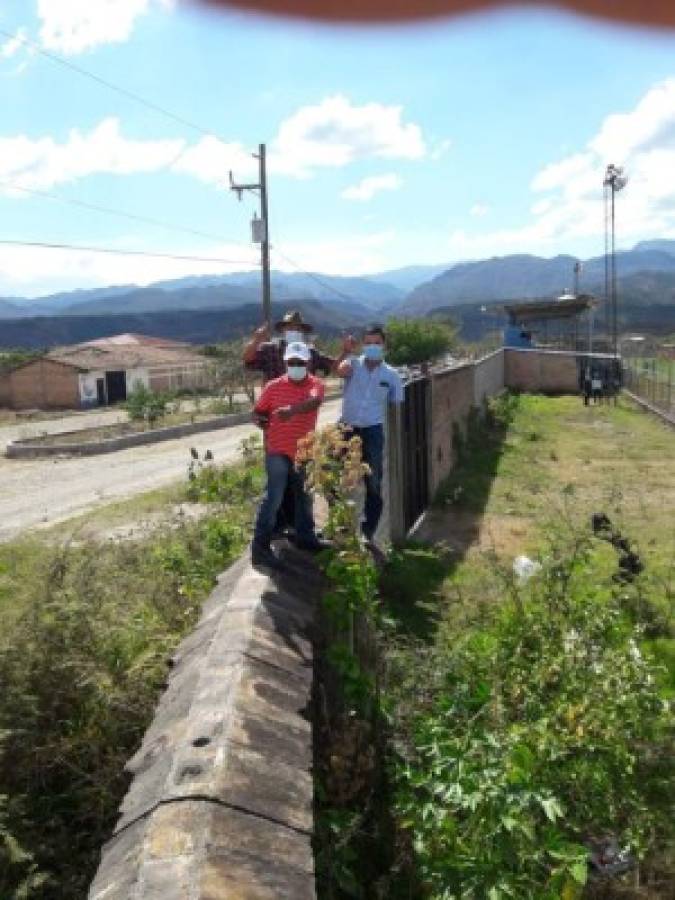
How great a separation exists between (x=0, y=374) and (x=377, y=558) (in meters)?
50.6

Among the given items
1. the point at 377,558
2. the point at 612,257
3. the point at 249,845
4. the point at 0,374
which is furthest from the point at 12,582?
the point at 0,374

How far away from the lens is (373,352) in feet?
23.5

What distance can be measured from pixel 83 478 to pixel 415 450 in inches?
394

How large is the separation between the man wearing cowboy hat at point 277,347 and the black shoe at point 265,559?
4.95ft

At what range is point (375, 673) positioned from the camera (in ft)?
14.6

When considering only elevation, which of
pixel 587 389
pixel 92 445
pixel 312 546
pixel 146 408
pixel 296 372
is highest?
pixel 296 372

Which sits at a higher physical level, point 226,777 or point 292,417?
point 292,417

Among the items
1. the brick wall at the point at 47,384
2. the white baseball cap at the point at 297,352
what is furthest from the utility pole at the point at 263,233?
the brick wall at the point at 47,384

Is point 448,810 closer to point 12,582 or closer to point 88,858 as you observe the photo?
point 88,858

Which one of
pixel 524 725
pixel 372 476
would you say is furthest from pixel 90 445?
pixel 524 725

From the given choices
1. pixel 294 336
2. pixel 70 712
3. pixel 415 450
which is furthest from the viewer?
pixel 415 450

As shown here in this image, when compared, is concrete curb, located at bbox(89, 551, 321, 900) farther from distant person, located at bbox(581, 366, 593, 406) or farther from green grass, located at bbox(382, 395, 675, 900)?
distant person, located at bbox(581, 366, 593, 406)

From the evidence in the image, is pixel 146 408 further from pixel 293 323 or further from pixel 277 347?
pixel 293 323

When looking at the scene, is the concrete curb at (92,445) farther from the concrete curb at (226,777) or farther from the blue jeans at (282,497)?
the concrete curb at (226,777)
